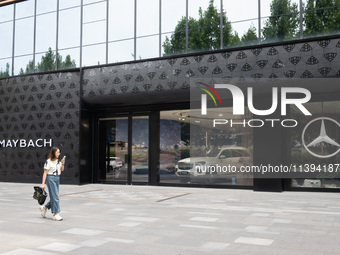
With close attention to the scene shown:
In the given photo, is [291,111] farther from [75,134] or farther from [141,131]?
[75,134]

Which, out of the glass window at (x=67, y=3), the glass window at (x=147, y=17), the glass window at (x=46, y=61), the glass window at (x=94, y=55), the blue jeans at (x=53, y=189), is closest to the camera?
the blue jeans at (x=53, y=189)

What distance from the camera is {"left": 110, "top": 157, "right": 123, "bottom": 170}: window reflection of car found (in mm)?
17484

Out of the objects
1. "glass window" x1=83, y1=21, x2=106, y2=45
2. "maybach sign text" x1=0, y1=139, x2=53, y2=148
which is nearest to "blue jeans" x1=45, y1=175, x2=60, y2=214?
"maybach sign text" x1=0, y1=139, x2=53, y2=148

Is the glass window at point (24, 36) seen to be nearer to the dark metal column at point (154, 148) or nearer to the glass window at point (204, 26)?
the dark metal column at point (154, 148)

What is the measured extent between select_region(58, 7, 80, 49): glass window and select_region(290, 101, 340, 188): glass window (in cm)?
1055

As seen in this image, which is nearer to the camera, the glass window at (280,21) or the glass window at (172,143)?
the glass window at (280,21)

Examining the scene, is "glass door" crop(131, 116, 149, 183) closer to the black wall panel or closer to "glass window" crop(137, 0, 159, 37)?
the black wall panel

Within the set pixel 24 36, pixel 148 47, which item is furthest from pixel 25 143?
pixel 148 47

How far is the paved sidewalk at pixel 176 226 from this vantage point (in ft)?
18.9

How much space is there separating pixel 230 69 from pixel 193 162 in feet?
13.8

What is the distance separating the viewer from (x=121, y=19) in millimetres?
17062

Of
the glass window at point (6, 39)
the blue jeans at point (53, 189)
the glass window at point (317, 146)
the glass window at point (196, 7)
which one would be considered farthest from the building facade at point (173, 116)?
the blue jeans at point (53, 189)

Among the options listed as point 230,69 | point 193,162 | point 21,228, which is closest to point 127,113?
point 193,162

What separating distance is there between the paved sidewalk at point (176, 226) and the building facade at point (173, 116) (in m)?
2.39
